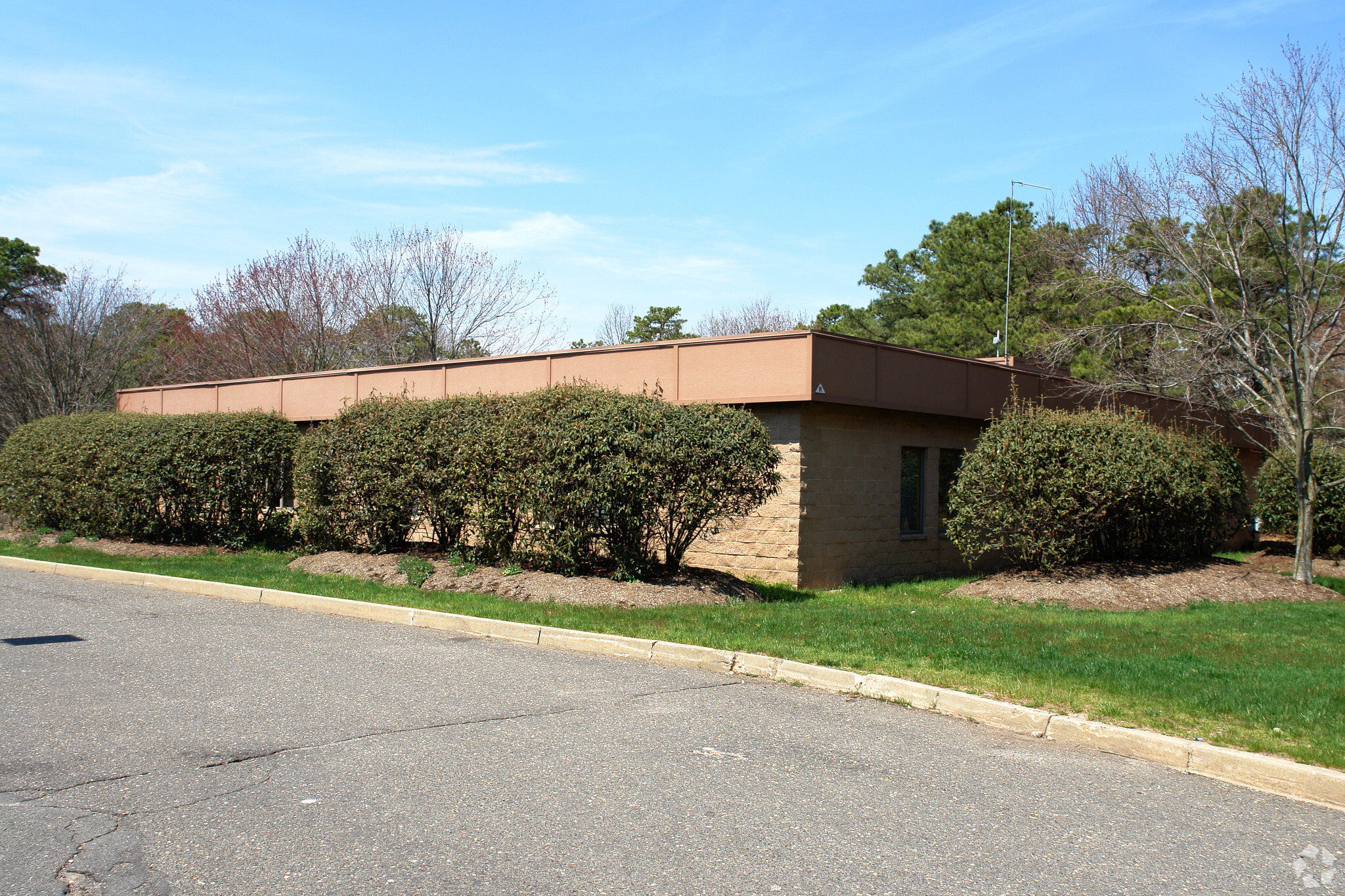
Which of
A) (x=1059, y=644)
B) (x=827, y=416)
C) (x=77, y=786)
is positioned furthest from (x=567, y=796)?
(x=827, y=416)

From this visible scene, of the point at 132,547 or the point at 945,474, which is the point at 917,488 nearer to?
the point at 945,474

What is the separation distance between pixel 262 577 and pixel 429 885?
11.5 meters

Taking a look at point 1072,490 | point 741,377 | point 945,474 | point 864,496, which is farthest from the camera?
point 945,474

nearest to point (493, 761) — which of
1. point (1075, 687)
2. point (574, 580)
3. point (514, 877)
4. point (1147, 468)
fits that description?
point (514, 877)

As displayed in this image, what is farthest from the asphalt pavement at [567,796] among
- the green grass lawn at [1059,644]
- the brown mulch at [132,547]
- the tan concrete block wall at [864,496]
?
the brown mulch at [132,547]

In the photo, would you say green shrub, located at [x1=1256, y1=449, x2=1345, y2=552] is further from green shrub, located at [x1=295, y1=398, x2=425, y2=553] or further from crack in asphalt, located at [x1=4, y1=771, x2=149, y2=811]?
crack in asphalt, located at [x1=4, y1=771, x2=149, y2=811]

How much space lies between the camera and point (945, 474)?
17969 mm

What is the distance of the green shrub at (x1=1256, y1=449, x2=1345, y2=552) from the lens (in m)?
21.0

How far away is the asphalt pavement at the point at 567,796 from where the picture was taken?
14.2 ft

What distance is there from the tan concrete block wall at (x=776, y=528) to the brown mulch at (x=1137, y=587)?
2.63 meters

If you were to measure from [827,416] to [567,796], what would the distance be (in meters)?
10.5

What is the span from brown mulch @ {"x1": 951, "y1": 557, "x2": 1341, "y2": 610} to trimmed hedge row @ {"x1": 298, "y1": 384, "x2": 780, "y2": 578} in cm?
435

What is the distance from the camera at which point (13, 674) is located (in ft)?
26.3

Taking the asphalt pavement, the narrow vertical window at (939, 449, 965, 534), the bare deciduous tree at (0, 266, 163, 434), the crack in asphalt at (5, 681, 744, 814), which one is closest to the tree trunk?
the narrow vertical window at (939, 449, 965, 534)
